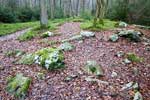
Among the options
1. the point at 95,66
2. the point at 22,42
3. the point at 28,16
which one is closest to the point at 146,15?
the point at 22,42

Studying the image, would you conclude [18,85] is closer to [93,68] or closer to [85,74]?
[85,74]

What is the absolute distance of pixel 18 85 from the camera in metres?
9.32

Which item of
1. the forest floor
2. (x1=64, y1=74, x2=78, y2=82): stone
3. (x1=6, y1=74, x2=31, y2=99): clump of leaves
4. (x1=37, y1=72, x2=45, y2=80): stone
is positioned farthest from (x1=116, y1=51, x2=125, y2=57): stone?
(x1=6, y1=74, x2=31, y2=99): clump of leaves

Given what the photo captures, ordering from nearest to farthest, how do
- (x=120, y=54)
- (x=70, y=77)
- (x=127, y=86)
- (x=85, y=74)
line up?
(x=127, y=86), (x=70, y=77), (x=85, y=74), (x=120, y=54)

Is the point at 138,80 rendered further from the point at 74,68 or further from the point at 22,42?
the point at 22,42

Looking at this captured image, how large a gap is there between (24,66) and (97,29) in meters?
6.28

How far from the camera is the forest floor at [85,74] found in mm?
8445

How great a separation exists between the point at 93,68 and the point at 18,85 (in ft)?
8.91

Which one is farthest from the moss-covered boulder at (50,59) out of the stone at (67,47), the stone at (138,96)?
the stone at (138,96)

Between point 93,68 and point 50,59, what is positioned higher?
point 50,59

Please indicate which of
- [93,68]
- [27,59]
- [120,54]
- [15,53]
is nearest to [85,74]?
[93,68]

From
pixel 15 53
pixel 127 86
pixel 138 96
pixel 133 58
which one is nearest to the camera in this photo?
pixel 138 96

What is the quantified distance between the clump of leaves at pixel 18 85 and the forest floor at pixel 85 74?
166mm

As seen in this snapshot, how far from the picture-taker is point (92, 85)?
28.6 ft
